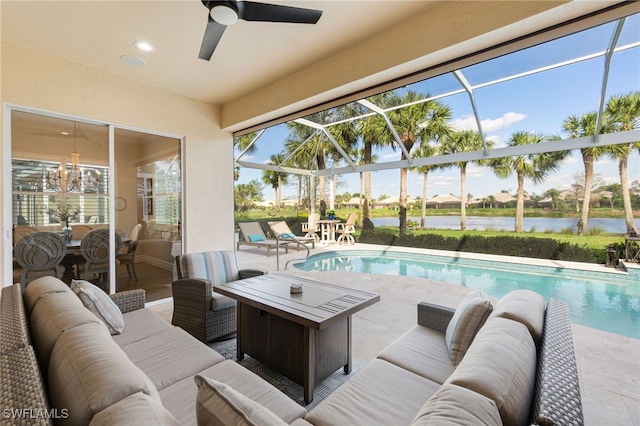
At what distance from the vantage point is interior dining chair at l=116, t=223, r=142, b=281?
12.3 feet

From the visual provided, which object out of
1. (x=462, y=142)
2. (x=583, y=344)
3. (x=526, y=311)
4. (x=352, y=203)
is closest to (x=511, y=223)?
(x=462, y=142)

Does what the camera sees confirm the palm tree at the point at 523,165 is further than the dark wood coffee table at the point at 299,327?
Yes

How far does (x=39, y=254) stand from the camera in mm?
3131

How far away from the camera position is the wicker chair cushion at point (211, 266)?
2.98 meters

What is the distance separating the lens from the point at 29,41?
9.19 ft

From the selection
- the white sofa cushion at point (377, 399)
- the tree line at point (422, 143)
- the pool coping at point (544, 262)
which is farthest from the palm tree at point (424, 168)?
the white sofa cushion at point (377, 399)

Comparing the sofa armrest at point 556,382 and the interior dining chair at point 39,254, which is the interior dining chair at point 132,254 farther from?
the sofa armrest at point 556,382

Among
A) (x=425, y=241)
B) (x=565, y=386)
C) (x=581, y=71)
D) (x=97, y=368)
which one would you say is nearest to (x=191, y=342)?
(x=97, y=368)

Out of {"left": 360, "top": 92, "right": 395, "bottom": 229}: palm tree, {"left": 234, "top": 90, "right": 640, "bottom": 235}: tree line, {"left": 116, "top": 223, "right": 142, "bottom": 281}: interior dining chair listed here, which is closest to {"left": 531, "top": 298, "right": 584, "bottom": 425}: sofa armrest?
{"left": 234, "top": 90, "right": 640, "bottom": 235}: tree line

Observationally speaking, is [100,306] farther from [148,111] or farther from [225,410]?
[148,111]

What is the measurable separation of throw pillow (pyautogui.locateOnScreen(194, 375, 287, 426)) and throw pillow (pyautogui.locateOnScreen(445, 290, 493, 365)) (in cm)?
126

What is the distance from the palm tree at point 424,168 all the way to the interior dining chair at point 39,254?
8.51m

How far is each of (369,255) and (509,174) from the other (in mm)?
5306

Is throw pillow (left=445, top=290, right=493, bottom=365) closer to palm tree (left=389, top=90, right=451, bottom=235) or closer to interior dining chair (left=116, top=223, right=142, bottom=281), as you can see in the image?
interior dining chair (left=116, top=223, right=142, bottom=281)
